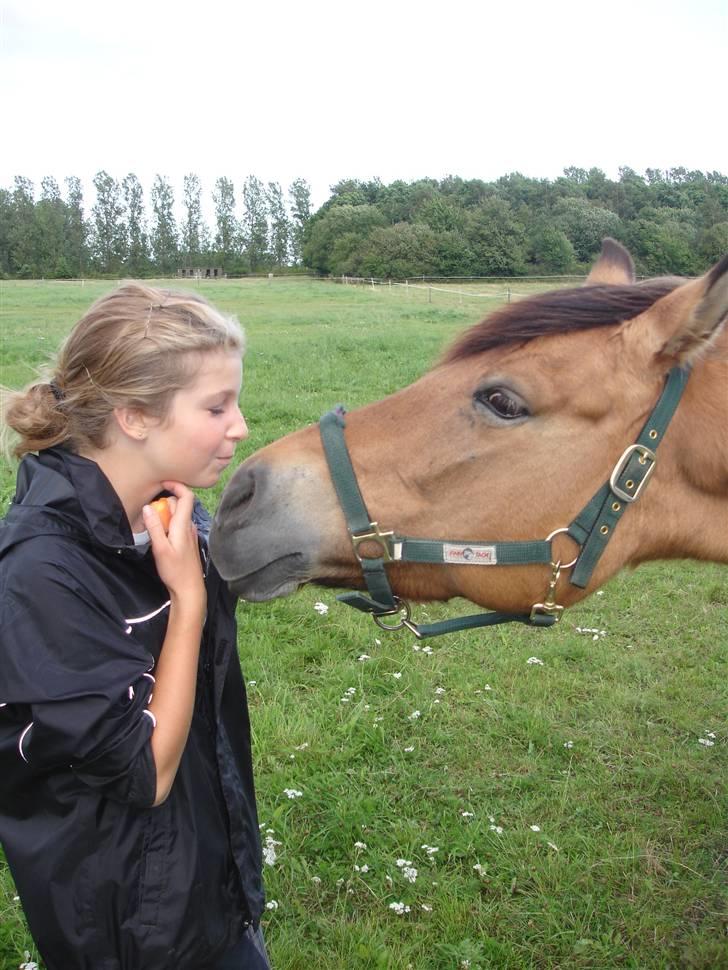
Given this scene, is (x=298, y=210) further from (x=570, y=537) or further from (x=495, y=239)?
(x=570, y=537)

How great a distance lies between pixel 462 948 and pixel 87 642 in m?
2.17

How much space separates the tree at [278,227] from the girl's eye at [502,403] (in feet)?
294

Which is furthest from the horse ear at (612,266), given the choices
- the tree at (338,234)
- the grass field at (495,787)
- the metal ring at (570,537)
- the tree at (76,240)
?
the tree at (76,240)

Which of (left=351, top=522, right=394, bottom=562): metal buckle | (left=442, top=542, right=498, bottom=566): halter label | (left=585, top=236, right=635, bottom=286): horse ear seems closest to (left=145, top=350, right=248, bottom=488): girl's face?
(left=351, top=522, right=394, bottom=562): metal buckle

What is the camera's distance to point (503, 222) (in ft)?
119

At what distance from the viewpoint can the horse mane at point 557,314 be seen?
7.16 ft

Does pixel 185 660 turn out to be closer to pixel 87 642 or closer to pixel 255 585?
pixel 87 642

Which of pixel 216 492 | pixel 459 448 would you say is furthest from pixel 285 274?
pixel 459 448

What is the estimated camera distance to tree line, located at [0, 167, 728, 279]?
15594 mm

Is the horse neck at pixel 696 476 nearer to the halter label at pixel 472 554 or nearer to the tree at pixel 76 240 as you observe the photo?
the halter label at pixel 472 554

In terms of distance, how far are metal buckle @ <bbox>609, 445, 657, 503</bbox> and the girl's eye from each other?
1.02ft

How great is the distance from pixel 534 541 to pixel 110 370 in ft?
4.22

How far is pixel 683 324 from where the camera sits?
2.02 m

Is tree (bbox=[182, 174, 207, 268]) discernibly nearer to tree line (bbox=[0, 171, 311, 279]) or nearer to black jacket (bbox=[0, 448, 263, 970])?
tree line (bbox=[0, 171, 311, 279])
